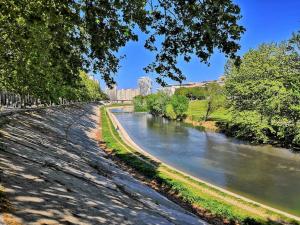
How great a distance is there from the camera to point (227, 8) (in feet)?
29.0

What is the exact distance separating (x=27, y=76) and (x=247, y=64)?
53.5m

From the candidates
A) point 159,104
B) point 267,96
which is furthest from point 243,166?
point 159,104

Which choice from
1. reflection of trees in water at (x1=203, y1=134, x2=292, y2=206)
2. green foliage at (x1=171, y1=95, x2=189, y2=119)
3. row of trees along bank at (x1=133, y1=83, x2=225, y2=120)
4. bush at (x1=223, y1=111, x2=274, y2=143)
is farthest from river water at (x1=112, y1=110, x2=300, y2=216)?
green foliage at (x1=171, y1=95, x2=189, y2=119)

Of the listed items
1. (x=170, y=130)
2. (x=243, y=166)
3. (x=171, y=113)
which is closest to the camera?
(x=243, y=166)

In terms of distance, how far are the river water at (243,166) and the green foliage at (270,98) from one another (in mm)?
3782

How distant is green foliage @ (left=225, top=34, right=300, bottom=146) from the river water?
378 cm

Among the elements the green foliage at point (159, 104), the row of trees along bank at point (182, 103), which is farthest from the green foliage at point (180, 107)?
the green foliage at point (159, 104)

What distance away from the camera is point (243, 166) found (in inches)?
1741

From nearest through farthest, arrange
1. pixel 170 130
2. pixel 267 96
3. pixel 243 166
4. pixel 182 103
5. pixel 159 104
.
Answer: pixel 243 166
pixel 267 96
pixel 170 130
pixel 182 103
pixel 159 104

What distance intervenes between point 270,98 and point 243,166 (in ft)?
77.2

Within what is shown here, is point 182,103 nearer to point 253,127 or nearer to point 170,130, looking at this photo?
point 170,130

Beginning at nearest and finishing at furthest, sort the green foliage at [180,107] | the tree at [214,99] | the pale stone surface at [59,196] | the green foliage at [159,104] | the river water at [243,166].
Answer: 1. the pale stone surface at [59,196]
2. the river water at [243,166]
3. the tree at [214,99]
4. the green foliage at [180,107]
5. the green foliage at [159,104]

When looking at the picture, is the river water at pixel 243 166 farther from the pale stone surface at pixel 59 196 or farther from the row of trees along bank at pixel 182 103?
the row of trees along bank at pixel 182 103

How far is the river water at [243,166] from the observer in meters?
32.3
